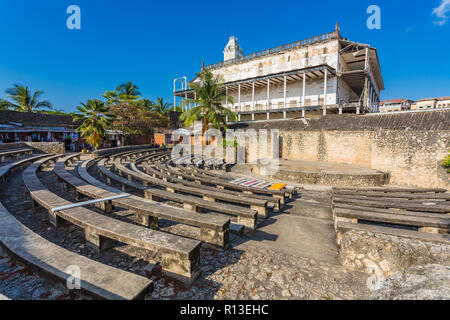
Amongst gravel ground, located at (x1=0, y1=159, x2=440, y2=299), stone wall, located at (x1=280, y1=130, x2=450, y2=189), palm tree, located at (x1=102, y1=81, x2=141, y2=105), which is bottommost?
gravel ground, located at (x1=0, y1=159, x2=440, y2=299)

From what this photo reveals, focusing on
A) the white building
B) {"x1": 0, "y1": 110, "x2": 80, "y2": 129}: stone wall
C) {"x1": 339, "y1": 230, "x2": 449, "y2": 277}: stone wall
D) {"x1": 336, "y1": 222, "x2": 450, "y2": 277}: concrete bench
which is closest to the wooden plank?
{"x1": 336, "y1": 222, "x2": 450, "y2": 277}: concrete bench

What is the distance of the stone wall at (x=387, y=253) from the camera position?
115 inches

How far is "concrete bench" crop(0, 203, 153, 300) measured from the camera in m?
1.91

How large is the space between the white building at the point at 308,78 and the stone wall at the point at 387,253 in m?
21.8

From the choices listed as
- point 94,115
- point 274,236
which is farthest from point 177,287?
point 94,115

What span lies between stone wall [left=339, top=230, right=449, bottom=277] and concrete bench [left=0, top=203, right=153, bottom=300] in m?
3.02

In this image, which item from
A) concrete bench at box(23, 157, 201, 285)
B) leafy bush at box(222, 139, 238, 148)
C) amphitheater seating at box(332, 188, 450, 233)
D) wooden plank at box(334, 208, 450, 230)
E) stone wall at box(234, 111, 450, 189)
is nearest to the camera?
concrete bench at box(23, 157, 201, 285)

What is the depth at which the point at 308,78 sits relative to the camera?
26.0 meters

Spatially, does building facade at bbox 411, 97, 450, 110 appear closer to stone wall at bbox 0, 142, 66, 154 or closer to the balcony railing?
the balcony railing

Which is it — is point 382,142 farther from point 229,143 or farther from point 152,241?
point 152,241

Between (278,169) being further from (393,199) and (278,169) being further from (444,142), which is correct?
(444,142)

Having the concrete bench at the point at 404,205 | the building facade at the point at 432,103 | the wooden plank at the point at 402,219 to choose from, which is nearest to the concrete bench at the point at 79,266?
the wooden plank at the point at 402,219
